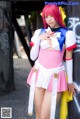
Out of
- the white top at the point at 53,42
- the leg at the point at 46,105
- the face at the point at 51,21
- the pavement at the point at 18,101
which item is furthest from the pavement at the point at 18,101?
the face at the point at 51,21

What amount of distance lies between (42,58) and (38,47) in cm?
12

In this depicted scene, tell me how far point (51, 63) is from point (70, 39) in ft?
1.05

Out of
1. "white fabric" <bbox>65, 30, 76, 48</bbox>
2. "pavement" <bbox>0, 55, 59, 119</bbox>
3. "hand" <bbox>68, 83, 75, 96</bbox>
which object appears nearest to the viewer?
"white fabric" <bbox>65, 30, 76, 48</bbox>

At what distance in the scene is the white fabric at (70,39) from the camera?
4.04m

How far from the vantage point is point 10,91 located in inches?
358

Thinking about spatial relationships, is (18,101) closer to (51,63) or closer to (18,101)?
(18,101)

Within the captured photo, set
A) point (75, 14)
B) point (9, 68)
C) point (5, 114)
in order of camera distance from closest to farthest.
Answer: point (75, 14), point (5, 114), point (9, 68)

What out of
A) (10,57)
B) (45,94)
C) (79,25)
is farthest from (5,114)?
(10,57)

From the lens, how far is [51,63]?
414 centimetres

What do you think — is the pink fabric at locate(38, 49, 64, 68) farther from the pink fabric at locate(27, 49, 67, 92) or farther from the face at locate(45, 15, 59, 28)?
the face at locate(45, 15, 59, 28)

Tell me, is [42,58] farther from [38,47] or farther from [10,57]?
[10,57]

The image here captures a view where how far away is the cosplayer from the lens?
4.09 meters

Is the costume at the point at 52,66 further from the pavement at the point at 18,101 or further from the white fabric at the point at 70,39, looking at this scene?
the pavement at the point at 18,101

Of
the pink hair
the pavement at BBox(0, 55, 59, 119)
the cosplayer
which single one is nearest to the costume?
the cosplayer
